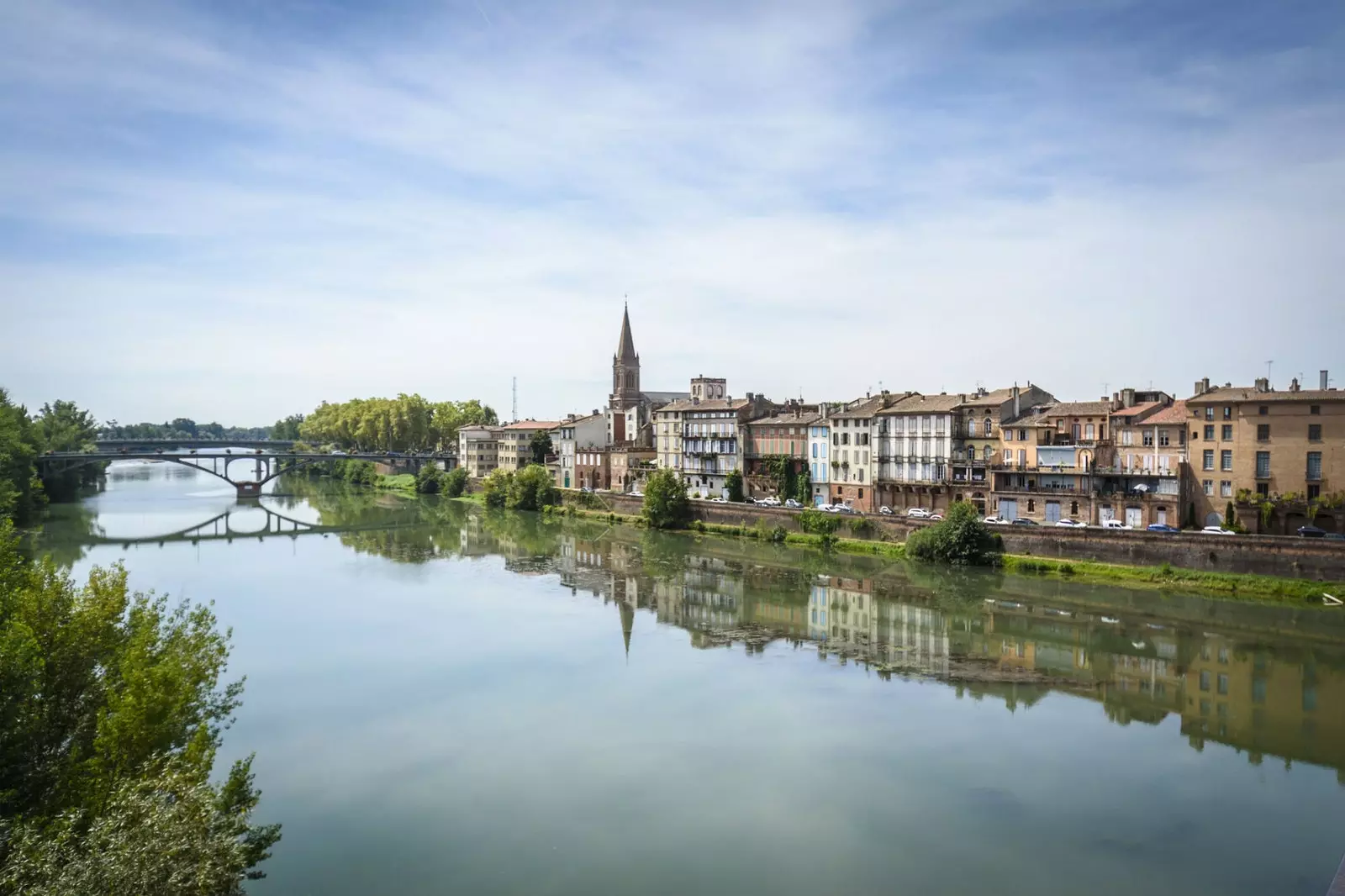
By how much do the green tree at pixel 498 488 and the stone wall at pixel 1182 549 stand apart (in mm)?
30881

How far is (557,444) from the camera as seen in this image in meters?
68.0

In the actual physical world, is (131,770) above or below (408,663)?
above

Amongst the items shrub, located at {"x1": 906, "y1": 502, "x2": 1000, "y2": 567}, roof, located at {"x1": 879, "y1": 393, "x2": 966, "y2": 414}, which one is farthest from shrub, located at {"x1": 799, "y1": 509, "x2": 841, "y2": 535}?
roof, located at {"x1": 879, "y1": 393, "x2": 966, "y2": 414}

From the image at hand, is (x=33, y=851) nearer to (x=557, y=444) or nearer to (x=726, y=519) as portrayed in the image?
(x=726, y=519)

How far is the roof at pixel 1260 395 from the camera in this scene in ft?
103

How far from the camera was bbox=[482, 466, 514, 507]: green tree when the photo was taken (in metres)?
62.8

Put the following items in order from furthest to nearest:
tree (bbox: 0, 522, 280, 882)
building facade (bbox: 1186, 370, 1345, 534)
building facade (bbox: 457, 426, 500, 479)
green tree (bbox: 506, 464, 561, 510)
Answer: building facade (bbox: 457, 426, 500, 479) < green tree (bbox: 506, 464, 561, 510) < building facade (bbox: 1186, 370, 1345, 534) < tree (bbox: 0, 522, 280, 882)

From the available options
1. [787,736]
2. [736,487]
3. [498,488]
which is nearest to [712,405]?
[736,487]

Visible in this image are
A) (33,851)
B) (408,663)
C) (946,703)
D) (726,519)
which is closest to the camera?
(33,851)

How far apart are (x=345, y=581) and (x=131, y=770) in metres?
25.9

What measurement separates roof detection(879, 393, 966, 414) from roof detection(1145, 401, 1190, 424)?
8.84 meters

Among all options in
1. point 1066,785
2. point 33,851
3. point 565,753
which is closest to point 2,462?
point 565,753

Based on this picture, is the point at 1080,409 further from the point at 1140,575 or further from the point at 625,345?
the point at 625,345

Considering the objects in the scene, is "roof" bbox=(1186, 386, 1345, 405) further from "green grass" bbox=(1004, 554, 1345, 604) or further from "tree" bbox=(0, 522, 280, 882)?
"tree" bbox=(0, 522, 280, 882)
